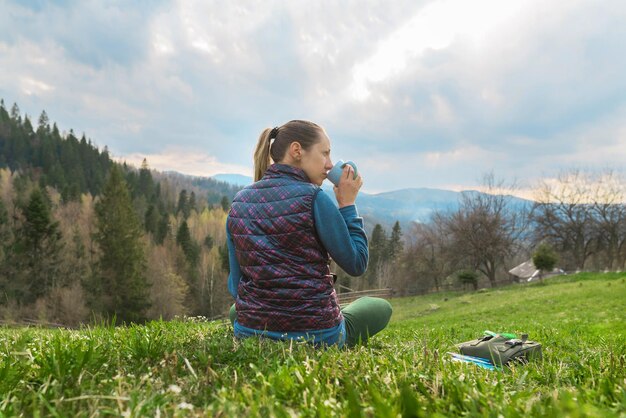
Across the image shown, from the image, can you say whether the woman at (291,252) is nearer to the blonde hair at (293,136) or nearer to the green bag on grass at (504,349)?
the blonde hair at (293,136)

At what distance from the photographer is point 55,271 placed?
44.0 m

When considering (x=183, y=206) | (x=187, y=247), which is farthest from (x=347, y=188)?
(x=183, y=206)

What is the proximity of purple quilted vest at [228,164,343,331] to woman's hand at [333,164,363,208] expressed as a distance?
0.27 metres

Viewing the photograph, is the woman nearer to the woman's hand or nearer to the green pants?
the woman's hand

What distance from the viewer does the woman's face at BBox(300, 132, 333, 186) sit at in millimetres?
3189

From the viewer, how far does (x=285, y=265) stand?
109 inches

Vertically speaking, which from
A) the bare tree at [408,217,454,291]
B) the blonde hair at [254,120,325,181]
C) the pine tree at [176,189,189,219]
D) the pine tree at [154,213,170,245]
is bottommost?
the bare tree at [408,217,454,291]

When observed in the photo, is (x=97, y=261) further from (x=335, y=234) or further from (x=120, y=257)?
(x=335, y=234)

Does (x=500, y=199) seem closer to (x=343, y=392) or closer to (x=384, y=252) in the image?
(x=384, y=252)

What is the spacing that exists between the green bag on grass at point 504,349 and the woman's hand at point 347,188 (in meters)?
1.54

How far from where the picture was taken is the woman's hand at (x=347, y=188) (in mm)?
3098

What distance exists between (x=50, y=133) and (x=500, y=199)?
339 feet

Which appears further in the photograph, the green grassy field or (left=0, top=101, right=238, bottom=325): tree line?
(left=0, top=101, right=238, bottom=325): tree line

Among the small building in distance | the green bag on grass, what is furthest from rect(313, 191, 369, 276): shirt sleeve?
the small building in distance
